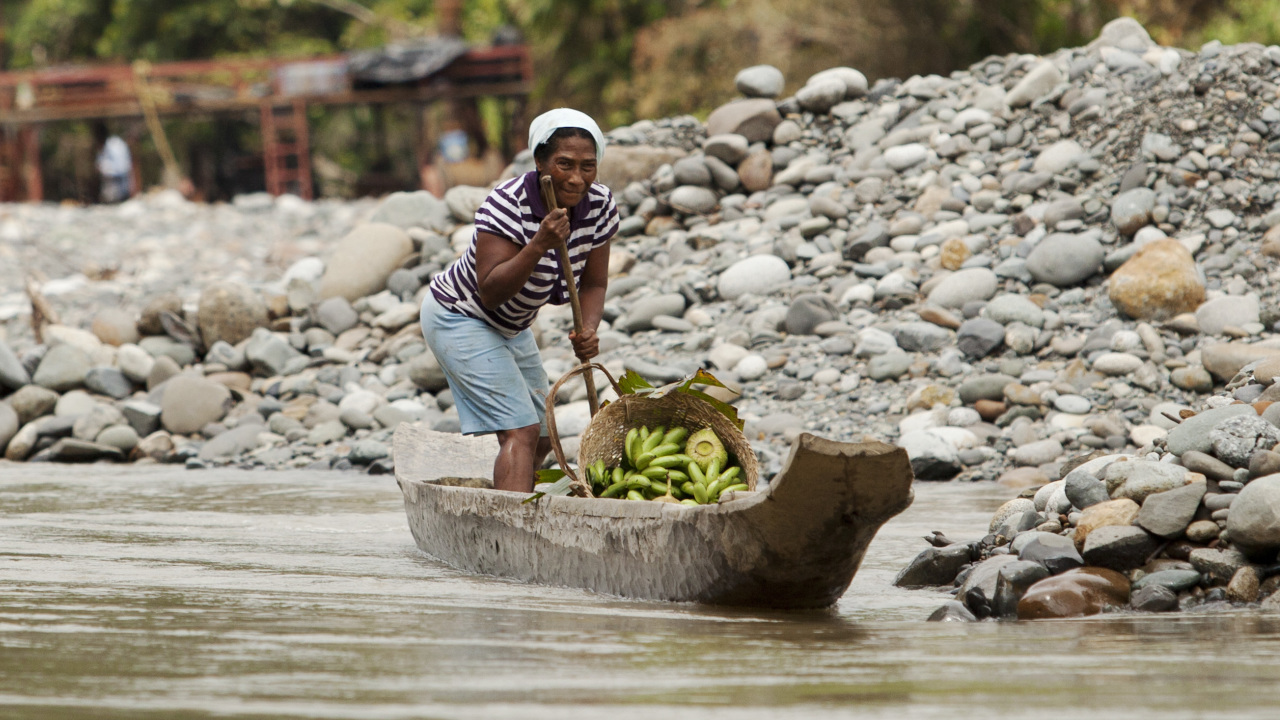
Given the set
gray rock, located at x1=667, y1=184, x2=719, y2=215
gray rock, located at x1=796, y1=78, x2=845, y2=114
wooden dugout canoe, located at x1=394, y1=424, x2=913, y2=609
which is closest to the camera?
wooden dugout canoe, located at x1=394, y1=424, x2=913, y2=609

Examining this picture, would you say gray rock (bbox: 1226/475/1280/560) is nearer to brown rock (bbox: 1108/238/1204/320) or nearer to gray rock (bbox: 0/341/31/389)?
brown rock (bbox: 1108/238/1204/320)

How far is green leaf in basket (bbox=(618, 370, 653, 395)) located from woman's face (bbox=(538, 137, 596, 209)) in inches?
24.3

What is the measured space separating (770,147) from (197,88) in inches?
607

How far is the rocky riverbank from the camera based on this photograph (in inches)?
315

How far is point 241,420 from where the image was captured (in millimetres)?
9477

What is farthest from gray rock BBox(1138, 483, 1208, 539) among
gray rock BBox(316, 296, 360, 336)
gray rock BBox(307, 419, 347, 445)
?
gray rock BBox(316, 296, 360, 336)

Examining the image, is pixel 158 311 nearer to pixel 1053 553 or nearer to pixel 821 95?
pixel 821 95

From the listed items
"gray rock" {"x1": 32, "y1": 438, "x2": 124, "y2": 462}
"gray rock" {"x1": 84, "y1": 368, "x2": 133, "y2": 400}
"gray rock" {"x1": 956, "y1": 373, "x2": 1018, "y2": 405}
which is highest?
"gray rock" {"x1": 84, "y1": 368, "x2": 133, "y2": 400}

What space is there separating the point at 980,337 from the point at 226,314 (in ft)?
19.0

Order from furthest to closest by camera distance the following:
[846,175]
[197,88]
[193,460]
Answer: [197,88]
[846,175]
[193,460]

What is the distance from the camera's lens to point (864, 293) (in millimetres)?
9344

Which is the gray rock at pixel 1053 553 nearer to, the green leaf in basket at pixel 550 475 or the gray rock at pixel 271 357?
the green leaf in basket at pixel 550 475

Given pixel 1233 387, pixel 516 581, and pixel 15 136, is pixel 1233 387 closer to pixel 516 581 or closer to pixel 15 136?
pixel 516 581

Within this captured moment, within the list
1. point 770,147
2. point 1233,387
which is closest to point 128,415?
point 770,147
